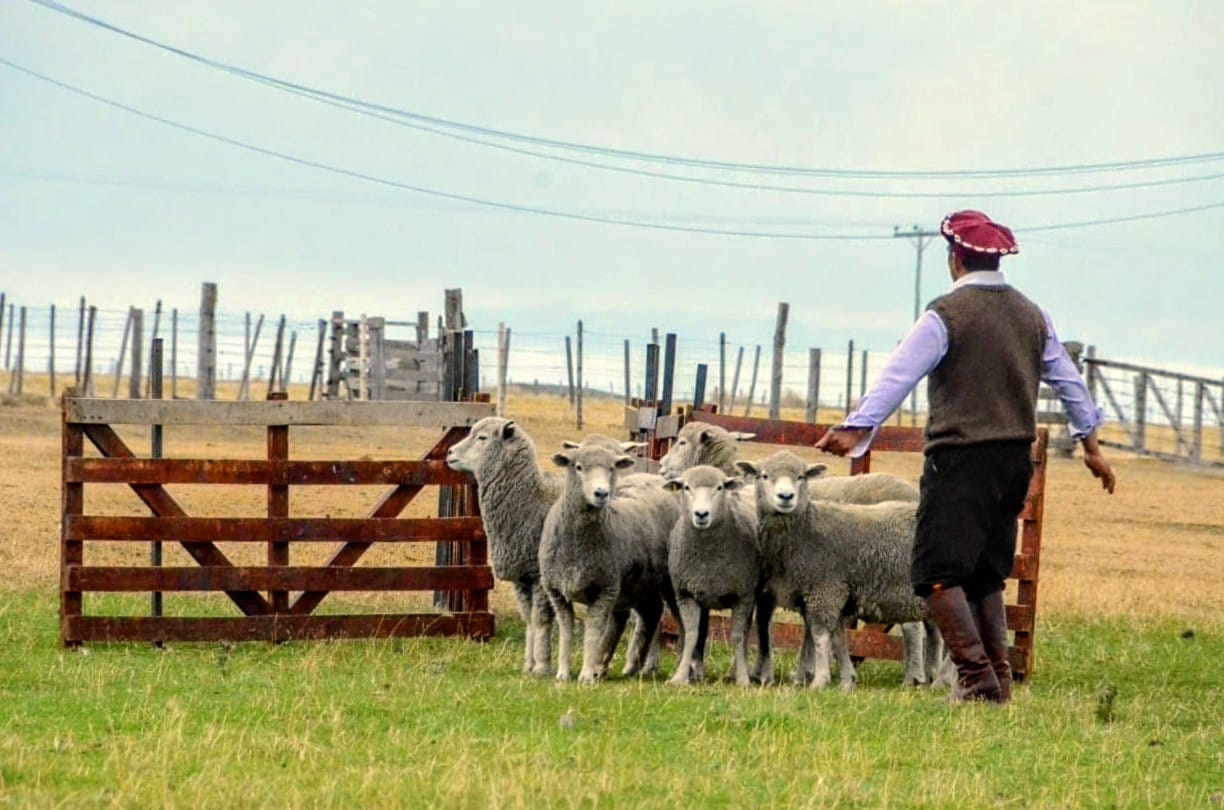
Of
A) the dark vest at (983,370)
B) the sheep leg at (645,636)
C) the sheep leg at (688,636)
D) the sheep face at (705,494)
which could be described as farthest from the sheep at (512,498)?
the dark vest at (983,370)

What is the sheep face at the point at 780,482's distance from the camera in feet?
37.5

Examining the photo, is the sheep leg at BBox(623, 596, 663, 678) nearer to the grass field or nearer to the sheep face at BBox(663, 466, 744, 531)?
the grass field

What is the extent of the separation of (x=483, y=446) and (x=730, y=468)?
1641 mm

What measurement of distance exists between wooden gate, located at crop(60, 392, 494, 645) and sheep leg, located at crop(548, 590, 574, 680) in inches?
63.2

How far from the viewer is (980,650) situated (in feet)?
31.2

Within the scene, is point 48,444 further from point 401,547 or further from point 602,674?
point 602,674

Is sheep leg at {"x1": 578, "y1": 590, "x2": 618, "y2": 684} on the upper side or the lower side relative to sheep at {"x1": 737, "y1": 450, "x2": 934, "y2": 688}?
lower

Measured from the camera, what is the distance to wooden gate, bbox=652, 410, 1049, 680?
42.5 ft

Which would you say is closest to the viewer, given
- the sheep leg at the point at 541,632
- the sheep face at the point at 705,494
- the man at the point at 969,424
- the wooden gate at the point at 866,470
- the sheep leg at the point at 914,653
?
the man at the point at 969,424

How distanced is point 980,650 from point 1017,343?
147 centimetres

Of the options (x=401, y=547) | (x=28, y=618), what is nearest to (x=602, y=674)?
(x=28, y=618)

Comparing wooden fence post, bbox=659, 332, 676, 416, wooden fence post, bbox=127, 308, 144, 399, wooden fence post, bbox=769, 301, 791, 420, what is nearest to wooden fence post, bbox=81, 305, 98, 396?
wooden fence post, bbox=127, 308, 144, 399

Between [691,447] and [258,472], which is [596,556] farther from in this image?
[258,472]

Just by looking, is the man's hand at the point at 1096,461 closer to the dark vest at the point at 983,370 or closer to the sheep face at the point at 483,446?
the dark vest at the point at 983,370
